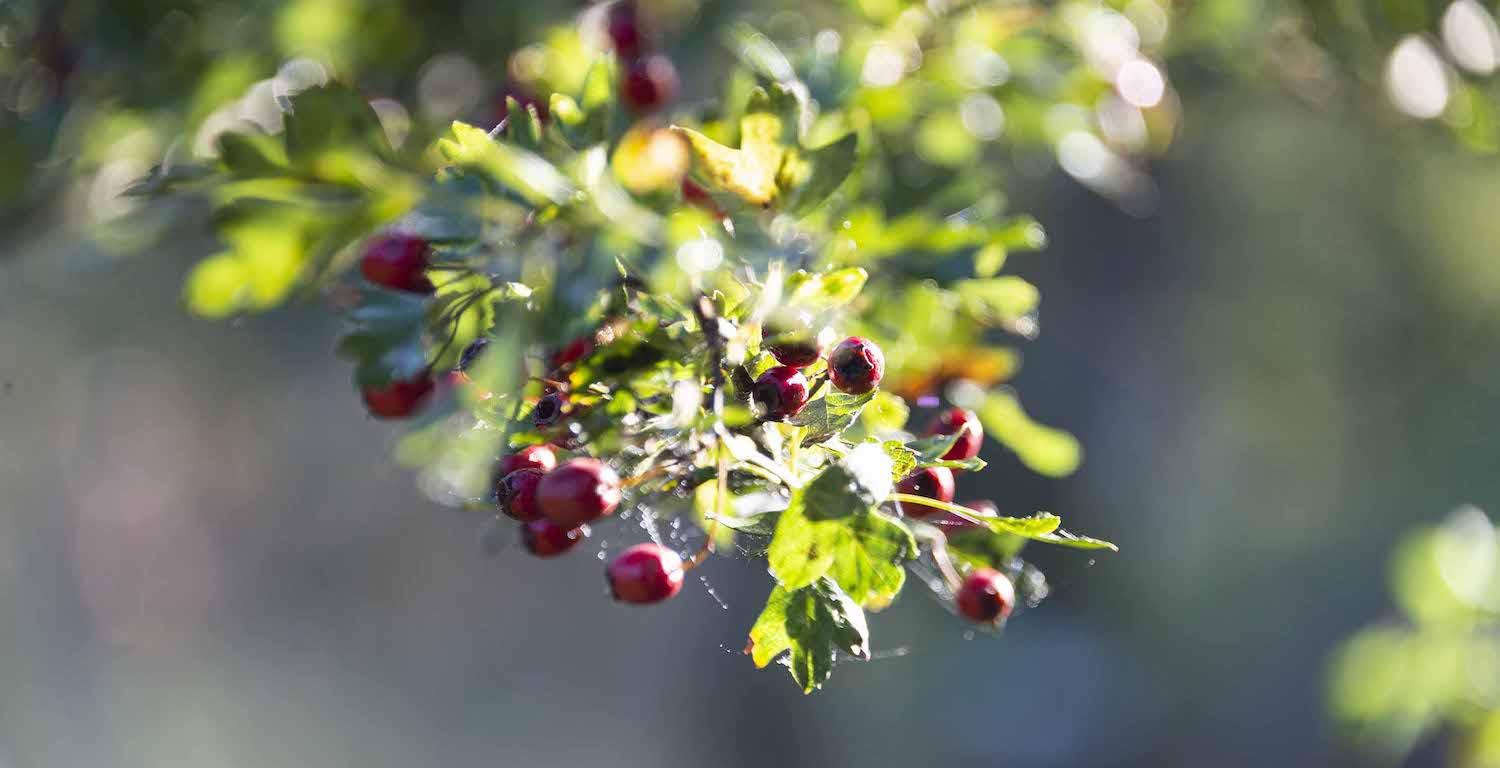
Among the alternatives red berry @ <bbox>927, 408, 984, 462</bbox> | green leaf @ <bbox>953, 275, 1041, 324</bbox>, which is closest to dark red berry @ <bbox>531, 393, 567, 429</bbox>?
red berry @ <bbox>927, 408, 984, 462</bbox>

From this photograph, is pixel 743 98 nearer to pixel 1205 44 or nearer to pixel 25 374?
pixel 1205 44

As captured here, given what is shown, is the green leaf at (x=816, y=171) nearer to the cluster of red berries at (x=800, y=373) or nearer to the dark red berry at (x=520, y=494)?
the cluster of red berries at (x=800, y=373)

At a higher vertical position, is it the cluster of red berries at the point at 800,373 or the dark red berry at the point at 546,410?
the cluster of red berries at the point at 800,373

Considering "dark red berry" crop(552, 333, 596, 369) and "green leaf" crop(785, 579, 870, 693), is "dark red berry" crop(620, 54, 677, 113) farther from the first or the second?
"green leaf" crop(785, 579, 870, 693)

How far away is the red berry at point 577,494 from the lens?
1.90 ft

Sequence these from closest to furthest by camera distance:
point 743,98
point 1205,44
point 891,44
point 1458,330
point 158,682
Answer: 1. point 743,98
2. point 891,44
3. point 1205,44
4. point 1458,330
5. point 158,682

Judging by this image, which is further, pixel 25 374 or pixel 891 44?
pixel 25 374

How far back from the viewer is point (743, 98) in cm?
78

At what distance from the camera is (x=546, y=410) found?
634mm

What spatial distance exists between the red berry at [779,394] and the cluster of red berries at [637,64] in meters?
0.59

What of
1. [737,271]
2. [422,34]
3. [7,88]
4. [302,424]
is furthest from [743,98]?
[302,424]

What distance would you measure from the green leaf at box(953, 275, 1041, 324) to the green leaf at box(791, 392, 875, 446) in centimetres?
31

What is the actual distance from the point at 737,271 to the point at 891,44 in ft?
1.45

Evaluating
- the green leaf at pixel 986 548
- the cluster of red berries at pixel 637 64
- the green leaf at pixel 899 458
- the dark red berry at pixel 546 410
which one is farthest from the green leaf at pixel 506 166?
the cluster of red berries at pixel 637 64
